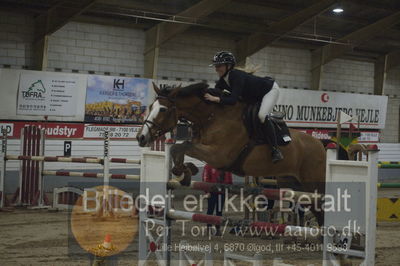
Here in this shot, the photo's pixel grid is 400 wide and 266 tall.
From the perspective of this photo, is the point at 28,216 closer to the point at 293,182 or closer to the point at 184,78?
the point at 293,182

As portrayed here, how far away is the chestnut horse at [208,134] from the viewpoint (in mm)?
4484

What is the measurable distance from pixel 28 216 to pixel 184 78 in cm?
626

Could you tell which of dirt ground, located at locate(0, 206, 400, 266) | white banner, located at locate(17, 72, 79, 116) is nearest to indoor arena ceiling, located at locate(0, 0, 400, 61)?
white banner, located at locate(17, 72, 79, 116)

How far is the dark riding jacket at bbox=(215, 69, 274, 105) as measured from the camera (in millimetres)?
4719

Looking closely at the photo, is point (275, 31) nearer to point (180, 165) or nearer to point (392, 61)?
point (392, 61)

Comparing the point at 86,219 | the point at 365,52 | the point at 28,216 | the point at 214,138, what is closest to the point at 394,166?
the point at 214,138

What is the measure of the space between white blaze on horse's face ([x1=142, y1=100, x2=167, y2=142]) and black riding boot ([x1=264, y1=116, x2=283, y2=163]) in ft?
3.40

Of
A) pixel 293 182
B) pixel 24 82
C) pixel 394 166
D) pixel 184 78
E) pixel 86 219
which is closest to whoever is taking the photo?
pixel 293 182

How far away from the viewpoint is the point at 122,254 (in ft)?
20.0

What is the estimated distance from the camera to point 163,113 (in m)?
4.48

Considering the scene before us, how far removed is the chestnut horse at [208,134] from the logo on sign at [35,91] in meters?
7.37

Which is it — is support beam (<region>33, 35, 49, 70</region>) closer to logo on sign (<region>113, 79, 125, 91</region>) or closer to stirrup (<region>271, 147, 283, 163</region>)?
logo on sign (<region>113, 79, 125, 91</region>)

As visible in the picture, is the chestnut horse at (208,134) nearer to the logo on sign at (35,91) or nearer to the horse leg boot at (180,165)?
the horse leg boot at (180,165)

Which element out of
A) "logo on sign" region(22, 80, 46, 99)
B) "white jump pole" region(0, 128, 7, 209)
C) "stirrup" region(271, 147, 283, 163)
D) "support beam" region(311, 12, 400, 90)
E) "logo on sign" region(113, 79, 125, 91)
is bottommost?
"white jump pole" region(0, 128, 7, 209)
